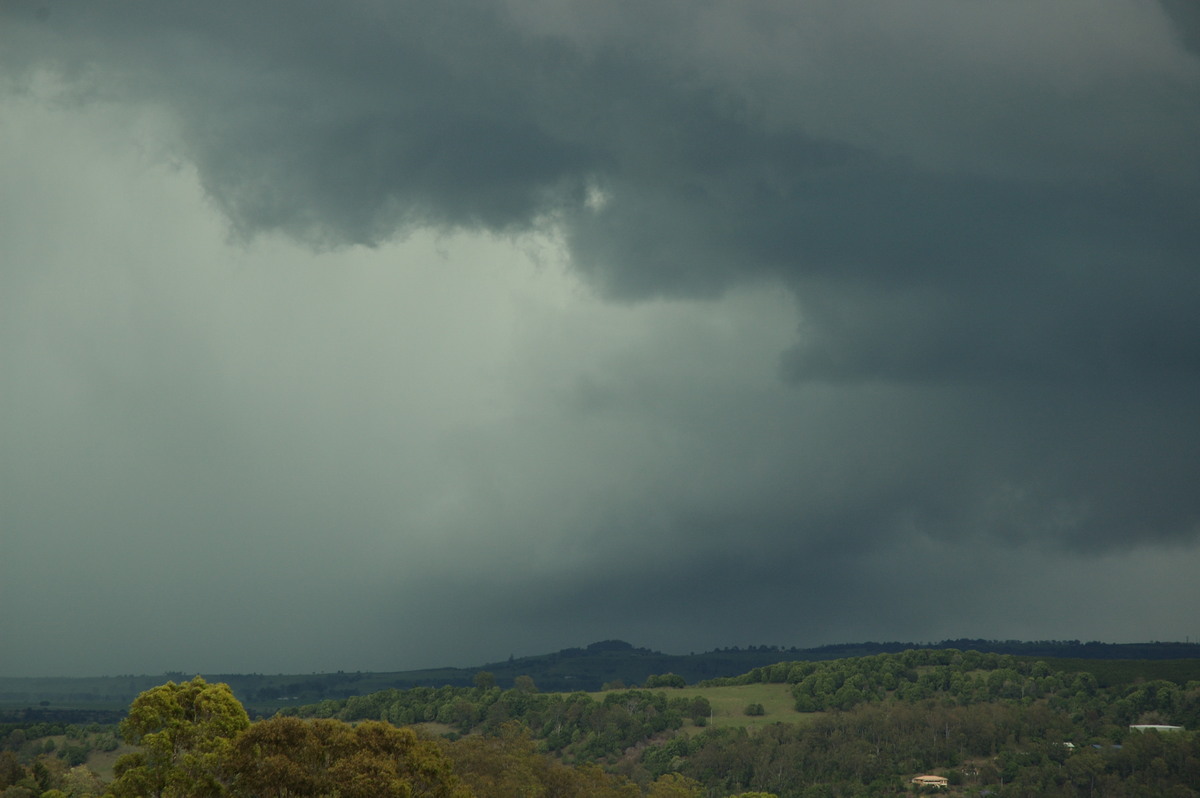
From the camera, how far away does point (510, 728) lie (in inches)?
6860

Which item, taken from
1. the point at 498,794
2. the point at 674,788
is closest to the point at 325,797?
the point at 498,794

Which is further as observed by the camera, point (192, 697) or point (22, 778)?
point (22, 778)

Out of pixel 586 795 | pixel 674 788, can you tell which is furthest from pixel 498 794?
pixel 674 788

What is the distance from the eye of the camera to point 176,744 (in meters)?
89.3

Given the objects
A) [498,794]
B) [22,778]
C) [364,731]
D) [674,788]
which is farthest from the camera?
[674,788]

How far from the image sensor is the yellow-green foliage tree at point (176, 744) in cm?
8681

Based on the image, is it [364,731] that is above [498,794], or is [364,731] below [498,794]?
above

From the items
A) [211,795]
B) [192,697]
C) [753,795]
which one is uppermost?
[192,697]

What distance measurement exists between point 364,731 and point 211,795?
12.6 meters

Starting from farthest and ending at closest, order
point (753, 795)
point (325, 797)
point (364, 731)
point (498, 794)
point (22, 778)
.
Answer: point (753, 795) → point (22, 778) → point (498, 794) → point (364, 731) → point (325, 797)

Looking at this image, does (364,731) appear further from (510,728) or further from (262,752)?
(510,728)

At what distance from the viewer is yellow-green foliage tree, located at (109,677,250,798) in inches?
3418

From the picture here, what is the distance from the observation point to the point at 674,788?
15638 centimetres

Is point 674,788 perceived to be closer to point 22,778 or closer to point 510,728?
point 510,728
